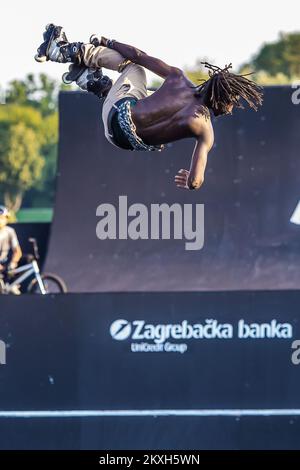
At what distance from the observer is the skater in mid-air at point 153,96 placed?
9.12 meters

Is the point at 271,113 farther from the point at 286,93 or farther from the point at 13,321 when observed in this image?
the point at 13,321

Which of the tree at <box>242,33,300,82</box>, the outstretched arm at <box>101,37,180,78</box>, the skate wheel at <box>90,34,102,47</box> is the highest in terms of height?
the tree at <box>242,33,300,82</box>

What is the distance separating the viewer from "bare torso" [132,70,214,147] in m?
9.15

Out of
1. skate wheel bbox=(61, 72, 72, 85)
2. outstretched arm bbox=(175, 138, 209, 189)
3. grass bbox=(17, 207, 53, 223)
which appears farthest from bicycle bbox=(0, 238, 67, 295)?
grass bbox=(17, 207, 53, 223)

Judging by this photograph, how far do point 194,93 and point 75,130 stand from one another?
34.0 feet

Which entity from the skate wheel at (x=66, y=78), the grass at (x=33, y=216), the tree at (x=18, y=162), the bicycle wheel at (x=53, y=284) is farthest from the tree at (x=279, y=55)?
the skate wheel at (x=66, y=78)

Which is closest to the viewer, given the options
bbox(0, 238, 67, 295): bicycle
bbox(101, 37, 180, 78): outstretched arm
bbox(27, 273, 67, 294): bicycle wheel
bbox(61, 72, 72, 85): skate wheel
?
bbox(101, 37, 180, 78): outstretched arm

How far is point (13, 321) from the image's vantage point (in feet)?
48.0

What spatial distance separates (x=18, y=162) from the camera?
226 ft

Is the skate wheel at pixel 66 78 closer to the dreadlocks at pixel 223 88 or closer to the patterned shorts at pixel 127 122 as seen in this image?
the patterned shorts at pixel 127 122

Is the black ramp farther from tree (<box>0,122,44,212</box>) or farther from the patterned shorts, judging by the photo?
tree (<box>0,122,44,212</box>)

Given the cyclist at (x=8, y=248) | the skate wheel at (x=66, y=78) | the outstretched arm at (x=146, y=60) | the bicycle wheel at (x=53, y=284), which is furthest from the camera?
the cyclist at (x=8, y=248)

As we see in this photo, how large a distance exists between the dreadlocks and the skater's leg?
0.69 metres

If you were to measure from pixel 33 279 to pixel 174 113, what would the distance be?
1168cm
